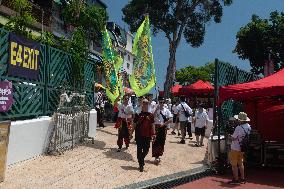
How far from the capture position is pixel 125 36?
62062mm

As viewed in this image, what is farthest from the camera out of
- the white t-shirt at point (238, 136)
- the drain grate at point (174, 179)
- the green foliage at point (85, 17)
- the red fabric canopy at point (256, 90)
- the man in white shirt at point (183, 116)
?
the green foliage at point (85, 17)

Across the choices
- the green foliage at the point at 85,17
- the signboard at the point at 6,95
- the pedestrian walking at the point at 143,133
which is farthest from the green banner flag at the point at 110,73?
the green foliage at the point at 85,17

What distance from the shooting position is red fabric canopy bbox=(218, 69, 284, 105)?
10.6m

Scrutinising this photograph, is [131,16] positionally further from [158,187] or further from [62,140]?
[158,187]

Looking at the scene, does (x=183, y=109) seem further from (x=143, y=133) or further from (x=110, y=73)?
(x=143, y=133)

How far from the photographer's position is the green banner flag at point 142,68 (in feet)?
43.9

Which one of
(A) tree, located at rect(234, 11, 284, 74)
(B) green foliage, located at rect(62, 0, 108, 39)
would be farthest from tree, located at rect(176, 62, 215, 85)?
(B) green foliage, located at rect(62, 0, 108, 39)

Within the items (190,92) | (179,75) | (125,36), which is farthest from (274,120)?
(179,75)

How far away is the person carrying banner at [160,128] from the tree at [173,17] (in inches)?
790

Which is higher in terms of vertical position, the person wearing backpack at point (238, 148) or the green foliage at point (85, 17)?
the green foliage at point (85, 17)

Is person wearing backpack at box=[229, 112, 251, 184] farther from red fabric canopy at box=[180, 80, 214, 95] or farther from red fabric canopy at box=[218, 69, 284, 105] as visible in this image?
red fabric canopy at box=[180, 80, 214, 95]

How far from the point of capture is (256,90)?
10789mm

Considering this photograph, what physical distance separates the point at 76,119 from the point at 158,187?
471 centimetres

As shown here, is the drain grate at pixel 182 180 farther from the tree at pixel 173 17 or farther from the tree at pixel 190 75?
the tree at pixel 190 75
